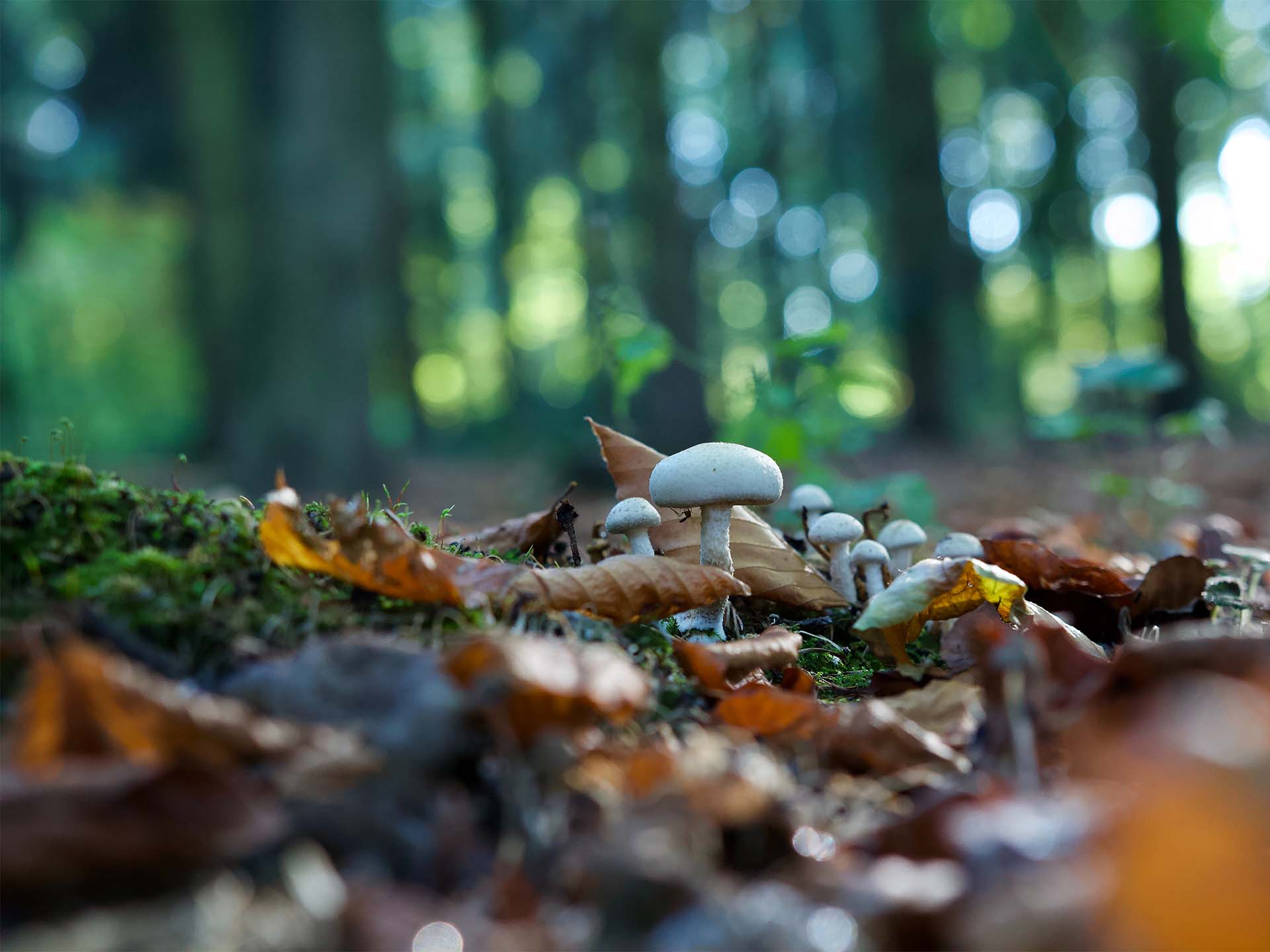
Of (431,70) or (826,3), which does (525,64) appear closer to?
(431,70)

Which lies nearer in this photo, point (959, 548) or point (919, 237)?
point (959, 548)

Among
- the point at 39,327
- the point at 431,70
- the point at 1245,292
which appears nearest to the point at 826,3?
the point at 431,70

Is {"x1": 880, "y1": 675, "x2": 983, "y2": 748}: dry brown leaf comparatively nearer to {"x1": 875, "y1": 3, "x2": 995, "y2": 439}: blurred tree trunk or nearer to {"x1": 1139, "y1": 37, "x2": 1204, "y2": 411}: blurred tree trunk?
{"x1": 875, "y1": 3, "x2": 995, "y2": 439}: blurred tree trunk

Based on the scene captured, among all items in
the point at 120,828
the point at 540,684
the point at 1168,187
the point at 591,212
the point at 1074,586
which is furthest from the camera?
the point at 591,212

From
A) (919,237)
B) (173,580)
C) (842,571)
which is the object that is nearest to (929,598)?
(842,571)

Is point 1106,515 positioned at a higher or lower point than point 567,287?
lower

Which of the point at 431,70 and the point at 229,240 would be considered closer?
the point at 229,240

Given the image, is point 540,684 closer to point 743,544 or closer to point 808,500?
point 743,544

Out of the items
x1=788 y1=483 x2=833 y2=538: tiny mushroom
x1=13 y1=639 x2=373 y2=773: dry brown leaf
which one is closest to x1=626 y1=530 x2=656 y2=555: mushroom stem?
x1=788 y1=483 x2=833 y2=538: tiny mushroom
